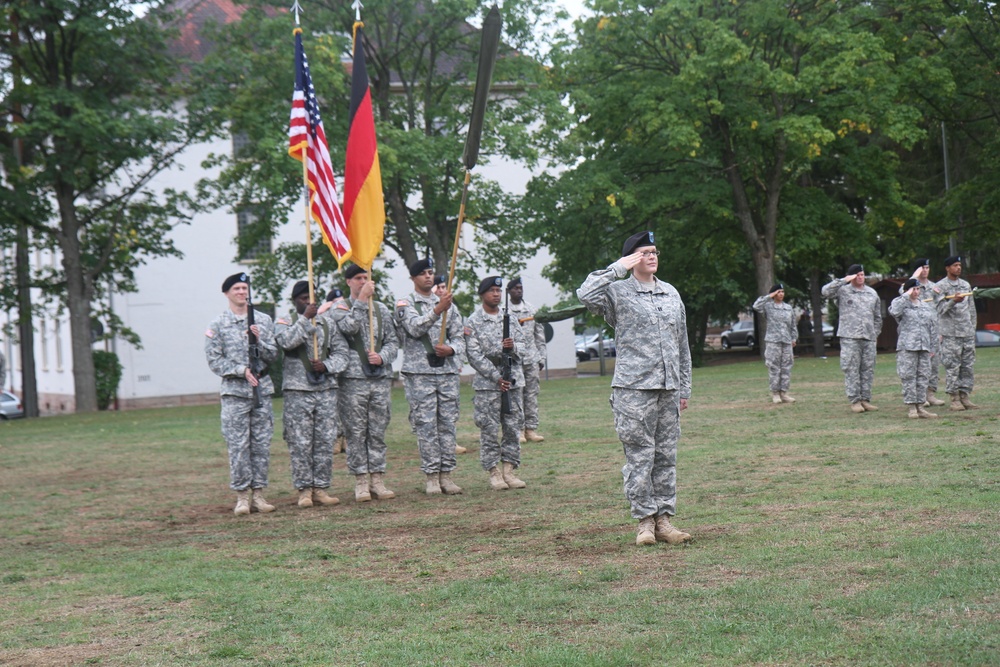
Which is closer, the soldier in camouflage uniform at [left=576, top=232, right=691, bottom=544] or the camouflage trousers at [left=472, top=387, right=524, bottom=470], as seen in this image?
the soldier in camouflage uniform at [left=576, top=232, right=691, bottom=544]

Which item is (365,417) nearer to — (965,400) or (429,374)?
(429,374)

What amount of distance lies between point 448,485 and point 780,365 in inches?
427

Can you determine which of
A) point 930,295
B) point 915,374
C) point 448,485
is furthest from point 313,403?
point 930,295

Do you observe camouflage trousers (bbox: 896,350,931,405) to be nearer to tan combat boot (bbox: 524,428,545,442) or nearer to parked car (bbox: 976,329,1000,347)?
tan combat boot (bbox: 524,428,545,442)

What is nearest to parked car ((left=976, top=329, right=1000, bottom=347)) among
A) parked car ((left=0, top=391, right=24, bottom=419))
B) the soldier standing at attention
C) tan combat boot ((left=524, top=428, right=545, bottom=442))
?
the soldier standing at attention

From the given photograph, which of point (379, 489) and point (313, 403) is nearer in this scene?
point (313, 403)

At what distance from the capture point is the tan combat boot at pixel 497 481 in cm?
1270

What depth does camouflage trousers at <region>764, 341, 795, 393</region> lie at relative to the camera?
21969mm

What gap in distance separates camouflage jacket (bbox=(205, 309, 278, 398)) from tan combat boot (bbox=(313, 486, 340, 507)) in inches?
47.7

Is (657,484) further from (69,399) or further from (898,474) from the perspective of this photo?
(69,399)

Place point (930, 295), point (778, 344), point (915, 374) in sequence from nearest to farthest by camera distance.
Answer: point (915, 374), point (930, 295), point (778, 344)

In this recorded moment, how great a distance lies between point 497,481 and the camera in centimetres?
1277

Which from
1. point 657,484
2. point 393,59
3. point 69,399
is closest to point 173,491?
point 657,484

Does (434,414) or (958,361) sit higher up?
(958,361)
